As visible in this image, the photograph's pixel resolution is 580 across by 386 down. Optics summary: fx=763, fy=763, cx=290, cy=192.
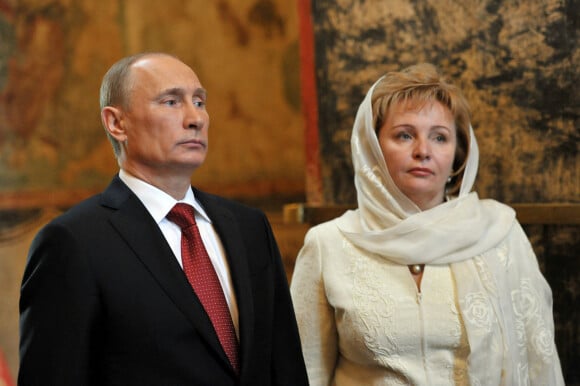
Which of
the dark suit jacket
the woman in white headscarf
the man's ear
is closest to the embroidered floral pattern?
the woman in white headscarf

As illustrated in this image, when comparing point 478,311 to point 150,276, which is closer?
point 150,276

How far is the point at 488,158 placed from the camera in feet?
11.0

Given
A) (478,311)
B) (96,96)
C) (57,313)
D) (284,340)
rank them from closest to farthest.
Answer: (57,313)
(284,340)
(478,311)
(96,96)

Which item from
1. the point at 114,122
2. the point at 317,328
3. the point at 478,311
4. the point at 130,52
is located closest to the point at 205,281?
the point at 114,122

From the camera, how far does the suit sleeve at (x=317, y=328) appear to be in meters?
2.63

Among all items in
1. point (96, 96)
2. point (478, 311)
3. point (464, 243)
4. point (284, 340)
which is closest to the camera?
point (284, 340)

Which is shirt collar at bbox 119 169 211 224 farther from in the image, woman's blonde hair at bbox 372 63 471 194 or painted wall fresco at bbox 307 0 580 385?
painted wall fresco at bbox 307 0 580 385

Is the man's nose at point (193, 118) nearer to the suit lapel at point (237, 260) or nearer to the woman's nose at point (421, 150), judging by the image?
the suit lapel at point (237, 260)

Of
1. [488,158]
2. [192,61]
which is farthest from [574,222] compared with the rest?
[192,61]

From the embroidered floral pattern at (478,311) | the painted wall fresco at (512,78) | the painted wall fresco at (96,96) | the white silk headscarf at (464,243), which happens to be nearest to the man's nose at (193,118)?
the white silk headscarf at (464,243)

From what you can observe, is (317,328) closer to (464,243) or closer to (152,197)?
(464,243)

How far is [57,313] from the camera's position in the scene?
1842mm

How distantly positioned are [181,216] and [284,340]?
0.49 meters

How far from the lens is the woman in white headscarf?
96.7 inches
